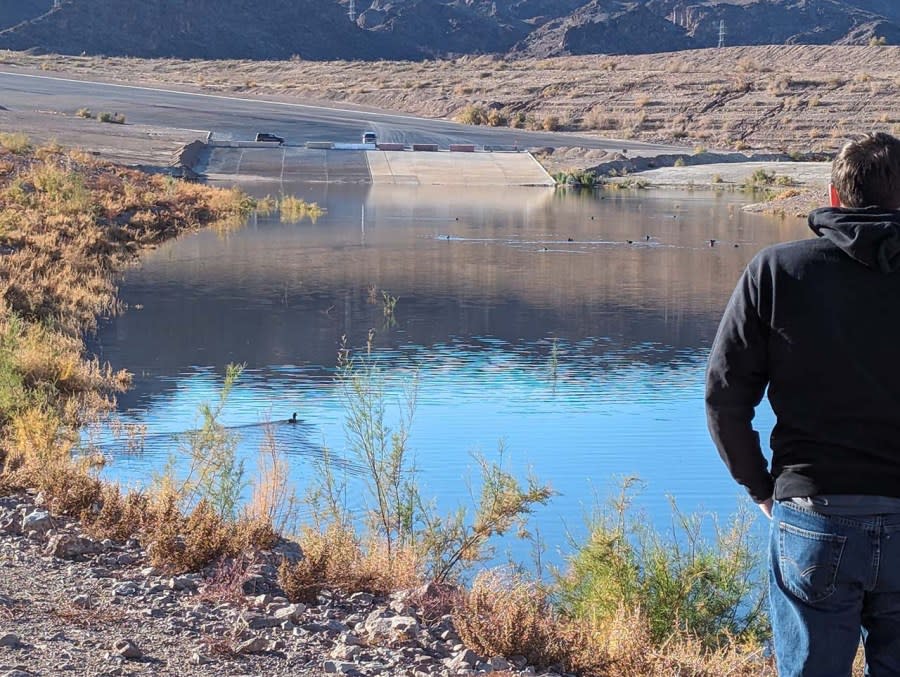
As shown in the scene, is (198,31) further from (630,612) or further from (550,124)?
(630,612)

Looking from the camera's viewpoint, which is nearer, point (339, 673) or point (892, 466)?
point (892, 466)

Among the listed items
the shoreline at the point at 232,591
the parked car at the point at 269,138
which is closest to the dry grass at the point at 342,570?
the shoreline at the point at 232,591

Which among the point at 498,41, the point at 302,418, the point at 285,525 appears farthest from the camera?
the point at 498,41

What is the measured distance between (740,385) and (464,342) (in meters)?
13.6

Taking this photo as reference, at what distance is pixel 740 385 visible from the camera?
3.45m

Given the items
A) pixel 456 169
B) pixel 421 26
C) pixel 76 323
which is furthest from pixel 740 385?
pixel 421 26

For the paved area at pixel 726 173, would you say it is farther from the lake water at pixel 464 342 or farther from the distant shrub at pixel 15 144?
the distant shrub at pixel 15 144

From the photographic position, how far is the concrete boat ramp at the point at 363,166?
49.0 meters

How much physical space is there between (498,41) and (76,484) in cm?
13651

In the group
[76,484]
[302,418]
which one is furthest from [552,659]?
[302,418]

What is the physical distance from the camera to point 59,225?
82.8 ft

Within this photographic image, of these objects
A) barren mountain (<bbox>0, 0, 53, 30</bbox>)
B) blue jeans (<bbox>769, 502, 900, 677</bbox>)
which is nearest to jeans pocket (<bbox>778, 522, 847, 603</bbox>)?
blue jeans (<bbox>769, 502, 900, 677</bbox>)

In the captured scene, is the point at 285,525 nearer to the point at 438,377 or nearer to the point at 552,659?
the point at 552,659

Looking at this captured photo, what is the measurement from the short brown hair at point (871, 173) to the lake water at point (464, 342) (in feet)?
16.1
